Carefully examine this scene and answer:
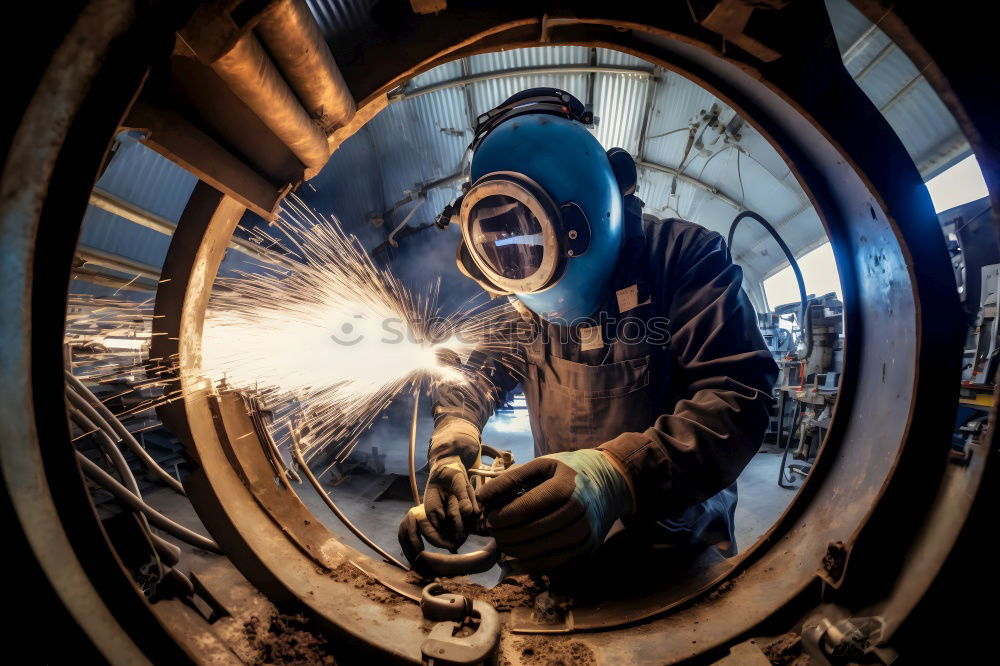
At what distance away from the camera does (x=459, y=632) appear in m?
0.85

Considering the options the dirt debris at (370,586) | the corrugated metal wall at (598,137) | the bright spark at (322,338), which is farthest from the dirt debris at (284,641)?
the corrugated metal wall at (598,137)

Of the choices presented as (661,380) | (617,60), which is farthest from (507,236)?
(617,60)

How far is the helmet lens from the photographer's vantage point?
1637 millimetres

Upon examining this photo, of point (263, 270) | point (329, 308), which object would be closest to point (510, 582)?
point (329, 308)

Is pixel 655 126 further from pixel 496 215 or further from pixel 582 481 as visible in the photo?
pixel 582 481

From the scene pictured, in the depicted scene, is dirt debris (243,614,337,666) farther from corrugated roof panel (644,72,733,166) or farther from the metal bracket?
corrugated roof panel (644,72,733,166)

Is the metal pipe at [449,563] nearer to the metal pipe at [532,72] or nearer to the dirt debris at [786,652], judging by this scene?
the dirt debris at [786,652]

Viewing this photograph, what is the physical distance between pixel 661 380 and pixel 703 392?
301 mm

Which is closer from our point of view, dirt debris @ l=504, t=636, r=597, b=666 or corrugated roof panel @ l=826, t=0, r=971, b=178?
dirt debris @ l=504, t=636, r=597, b=666

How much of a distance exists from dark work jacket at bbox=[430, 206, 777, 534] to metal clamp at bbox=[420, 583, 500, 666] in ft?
2.11

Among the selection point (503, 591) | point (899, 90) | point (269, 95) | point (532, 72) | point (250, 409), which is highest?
point (532, 72)

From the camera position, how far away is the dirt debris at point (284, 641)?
0.92 m

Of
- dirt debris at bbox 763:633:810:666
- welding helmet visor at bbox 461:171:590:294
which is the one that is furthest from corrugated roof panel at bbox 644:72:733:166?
dirt debris at bbox 763:633:810:666

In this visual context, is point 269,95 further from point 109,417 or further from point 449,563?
point 449,563
